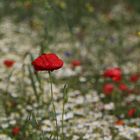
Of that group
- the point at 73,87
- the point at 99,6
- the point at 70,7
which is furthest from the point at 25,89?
the point at 99,6

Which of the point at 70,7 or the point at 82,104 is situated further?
the point at 70,7

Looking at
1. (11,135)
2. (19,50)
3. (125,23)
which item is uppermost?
(11,135)

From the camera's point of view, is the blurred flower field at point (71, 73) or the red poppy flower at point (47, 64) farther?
the blurred flower field at point (71, 73)

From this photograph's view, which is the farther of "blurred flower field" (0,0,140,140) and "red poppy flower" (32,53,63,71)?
"blurred flower field" (0,0,140,140)

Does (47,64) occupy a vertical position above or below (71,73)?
above

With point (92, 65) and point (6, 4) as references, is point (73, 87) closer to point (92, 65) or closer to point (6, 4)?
point (92, 65)

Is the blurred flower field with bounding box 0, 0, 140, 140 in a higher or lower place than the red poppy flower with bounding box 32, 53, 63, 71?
lower

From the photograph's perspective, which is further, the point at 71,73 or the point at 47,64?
the point at 71,73

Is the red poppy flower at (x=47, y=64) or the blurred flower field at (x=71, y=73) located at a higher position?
the red poppy flower at (x=47, y=64)
